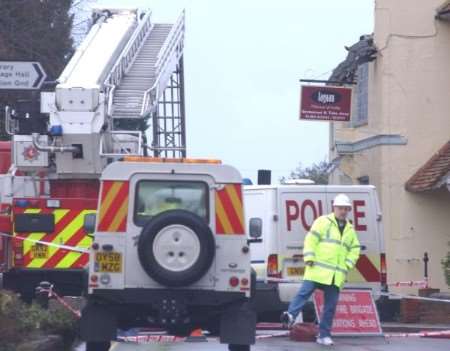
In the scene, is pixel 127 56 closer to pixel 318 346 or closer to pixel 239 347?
pixel 318 346

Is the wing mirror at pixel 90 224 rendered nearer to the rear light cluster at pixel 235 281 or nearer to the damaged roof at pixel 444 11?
the rear light cluster at pixel 235 281

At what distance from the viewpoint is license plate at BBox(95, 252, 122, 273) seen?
1307cm

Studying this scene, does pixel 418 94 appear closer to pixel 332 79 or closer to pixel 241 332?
pixel 332 79

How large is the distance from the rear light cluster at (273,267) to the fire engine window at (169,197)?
5449mm

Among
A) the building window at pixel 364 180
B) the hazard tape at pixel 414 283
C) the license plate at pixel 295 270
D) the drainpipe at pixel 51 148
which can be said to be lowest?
the hazard tape at pixel 414 283

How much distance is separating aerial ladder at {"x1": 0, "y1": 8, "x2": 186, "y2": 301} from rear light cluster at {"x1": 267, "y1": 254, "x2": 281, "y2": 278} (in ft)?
8.43

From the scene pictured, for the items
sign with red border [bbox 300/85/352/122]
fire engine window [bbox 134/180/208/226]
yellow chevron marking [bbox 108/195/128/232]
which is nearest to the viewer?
yellow chevron marking [bbox 108/195/128/232]

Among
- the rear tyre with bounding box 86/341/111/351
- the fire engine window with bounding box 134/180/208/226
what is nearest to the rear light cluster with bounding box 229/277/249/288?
the fire engine window with bounding box 134/180/208/226

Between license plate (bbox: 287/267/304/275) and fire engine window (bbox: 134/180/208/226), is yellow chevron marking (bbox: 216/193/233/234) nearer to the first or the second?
fire engine window (bbox: 134/180/208/226)

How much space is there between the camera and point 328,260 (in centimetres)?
1623

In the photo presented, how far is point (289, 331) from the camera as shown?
17.6 m

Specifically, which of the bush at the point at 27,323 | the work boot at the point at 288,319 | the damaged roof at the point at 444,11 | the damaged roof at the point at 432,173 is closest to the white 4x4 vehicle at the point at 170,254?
the bush at the point at 27,323

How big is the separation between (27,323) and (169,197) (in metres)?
2.01

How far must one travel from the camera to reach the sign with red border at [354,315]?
17.4m
